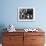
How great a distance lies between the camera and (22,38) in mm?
3518

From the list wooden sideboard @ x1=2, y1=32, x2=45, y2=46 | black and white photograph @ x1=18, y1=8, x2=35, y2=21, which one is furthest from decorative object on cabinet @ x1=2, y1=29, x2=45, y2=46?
black and white photograph @ x1=18, y1=8, x2=35, y2=21

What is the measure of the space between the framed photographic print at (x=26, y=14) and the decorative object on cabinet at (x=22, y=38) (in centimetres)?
64

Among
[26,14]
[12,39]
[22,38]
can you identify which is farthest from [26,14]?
[12,39]

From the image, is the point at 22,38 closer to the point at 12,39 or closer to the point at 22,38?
the point at 22,38

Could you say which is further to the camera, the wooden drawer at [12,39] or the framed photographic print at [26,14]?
the framed photographic print at [26,14]

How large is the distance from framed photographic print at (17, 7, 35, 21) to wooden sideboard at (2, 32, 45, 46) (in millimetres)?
639

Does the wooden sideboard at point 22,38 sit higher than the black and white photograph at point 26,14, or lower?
lower

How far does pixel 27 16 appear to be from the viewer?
13.1 ft

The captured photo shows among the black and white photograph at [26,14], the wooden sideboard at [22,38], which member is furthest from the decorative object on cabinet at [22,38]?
the black and white photograph at [26,14]

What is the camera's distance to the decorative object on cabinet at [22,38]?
3.51 meters

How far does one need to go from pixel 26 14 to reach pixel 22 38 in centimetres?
86

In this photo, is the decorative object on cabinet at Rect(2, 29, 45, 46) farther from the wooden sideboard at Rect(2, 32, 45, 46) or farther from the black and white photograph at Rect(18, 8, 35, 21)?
the black and white photograph at Rect(18, 8, 35, 21)

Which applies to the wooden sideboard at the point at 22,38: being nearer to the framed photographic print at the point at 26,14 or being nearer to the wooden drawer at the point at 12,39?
the wooden drawer at the point at 12,39

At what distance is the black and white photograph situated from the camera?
3.98 m
